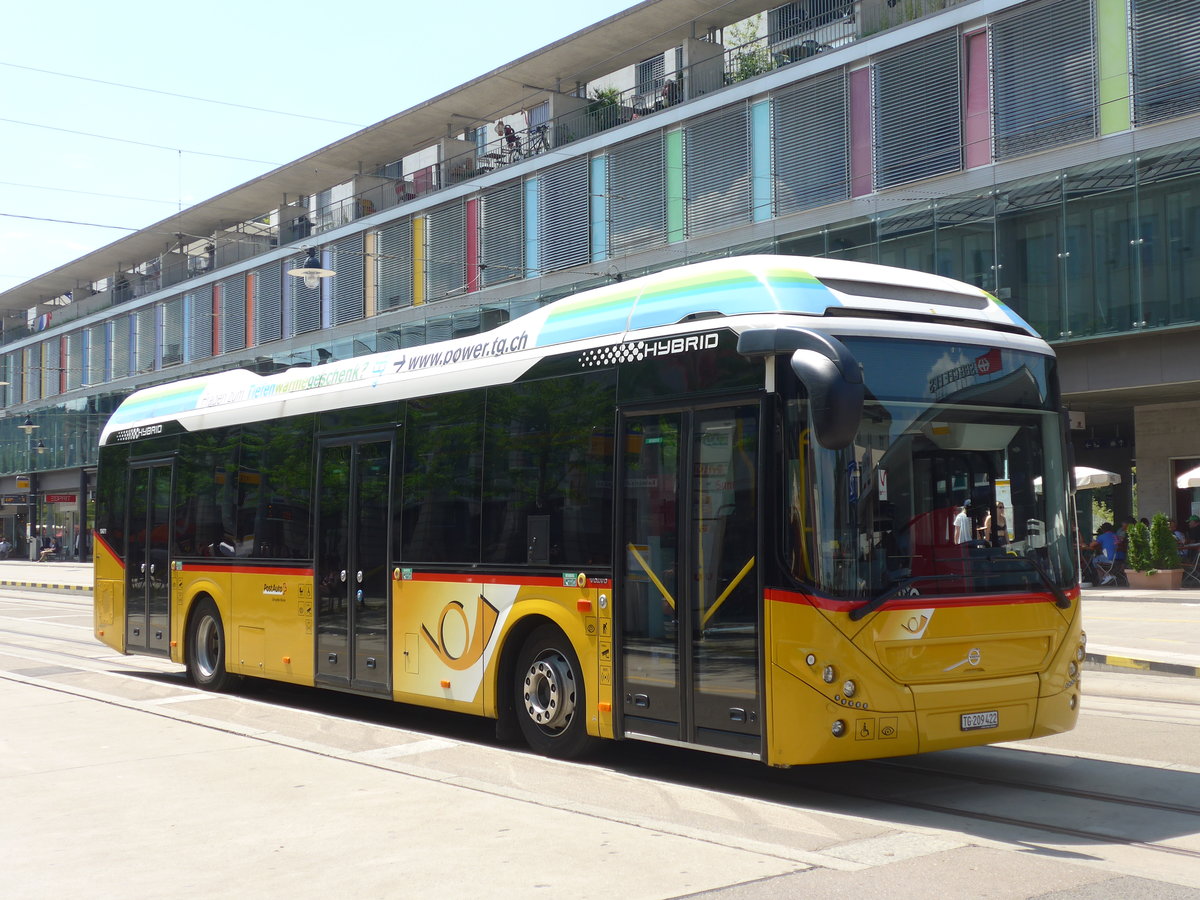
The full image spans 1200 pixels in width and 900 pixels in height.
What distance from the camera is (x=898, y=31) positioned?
2883 cm

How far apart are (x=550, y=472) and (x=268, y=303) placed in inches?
1642

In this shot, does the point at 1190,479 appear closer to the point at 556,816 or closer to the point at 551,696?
the point at 551,696

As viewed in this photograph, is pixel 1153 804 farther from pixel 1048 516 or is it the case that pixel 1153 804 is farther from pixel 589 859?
pixel 589 859

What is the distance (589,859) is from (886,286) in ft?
13.4

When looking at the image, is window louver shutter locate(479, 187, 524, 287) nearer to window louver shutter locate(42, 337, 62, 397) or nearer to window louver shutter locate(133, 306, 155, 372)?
window louver shutter locate(133, 306, 155, 372)

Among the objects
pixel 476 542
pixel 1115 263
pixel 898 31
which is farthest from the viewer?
pixel 898 31

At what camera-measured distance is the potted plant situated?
87.4 ft

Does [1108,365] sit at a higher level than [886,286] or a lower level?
higher

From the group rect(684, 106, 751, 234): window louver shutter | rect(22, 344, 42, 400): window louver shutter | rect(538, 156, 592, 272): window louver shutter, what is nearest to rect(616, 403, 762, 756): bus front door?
rect(684, 106, 751, 234): window louver shutter

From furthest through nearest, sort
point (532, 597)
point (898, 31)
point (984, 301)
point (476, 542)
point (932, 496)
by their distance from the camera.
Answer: point (898, 31), point (476, 542), point (532, 597), point (984, 301), point (932, 496)

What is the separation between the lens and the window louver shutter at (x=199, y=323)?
176 feet

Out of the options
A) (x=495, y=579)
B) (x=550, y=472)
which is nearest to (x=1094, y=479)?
(x=495, y=579)

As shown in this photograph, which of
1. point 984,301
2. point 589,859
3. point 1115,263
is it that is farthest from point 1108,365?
point 589,859

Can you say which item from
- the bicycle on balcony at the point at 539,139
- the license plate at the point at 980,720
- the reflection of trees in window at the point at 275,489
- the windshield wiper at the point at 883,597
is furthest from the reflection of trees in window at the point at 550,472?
the bicycle on balcony at the point at 539,139
